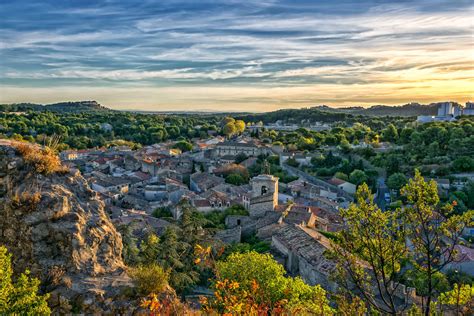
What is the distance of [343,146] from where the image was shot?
5291 centimetres

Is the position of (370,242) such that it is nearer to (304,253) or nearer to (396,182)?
(304,253)

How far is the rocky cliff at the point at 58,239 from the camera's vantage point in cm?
699

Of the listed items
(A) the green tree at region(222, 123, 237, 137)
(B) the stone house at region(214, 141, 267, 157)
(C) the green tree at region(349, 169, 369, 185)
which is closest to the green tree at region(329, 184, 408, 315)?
(C) the green tree at region(349, 169, 369, 185)

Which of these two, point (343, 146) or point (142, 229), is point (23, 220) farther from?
point (343, 146)

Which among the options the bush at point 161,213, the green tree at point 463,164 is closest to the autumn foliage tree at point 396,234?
the bush at point 161,213

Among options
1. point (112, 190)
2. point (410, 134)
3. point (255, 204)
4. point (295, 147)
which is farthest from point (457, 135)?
point (112, 190)

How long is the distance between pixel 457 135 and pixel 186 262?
3938cm

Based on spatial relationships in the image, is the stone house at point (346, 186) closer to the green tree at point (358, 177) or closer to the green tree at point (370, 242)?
the green tree at point (358, 177)

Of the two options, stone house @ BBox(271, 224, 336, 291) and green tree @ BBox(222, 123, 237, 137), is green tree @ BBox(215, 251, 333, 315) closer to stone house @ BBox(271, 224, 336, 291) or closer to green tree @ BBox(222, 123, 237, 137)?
stone house @ BBox(271, 224, 336, 291)

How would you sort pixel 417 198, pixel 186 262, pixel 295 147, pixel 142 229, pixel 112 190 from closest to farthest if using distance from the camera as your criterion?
pixel 417 198 → pixel 186 262 → pixel 142 229 → pixel 112 190 → pixel 295 147

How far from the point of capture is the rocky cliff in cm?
699

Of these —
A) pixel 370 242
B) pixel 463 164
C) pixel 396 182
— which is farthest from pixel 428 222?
pixel 463 164

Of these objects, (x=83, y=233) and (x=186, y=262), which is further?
(x=186, y=262)

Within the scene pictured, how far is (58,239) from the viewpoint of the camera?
7516mm
